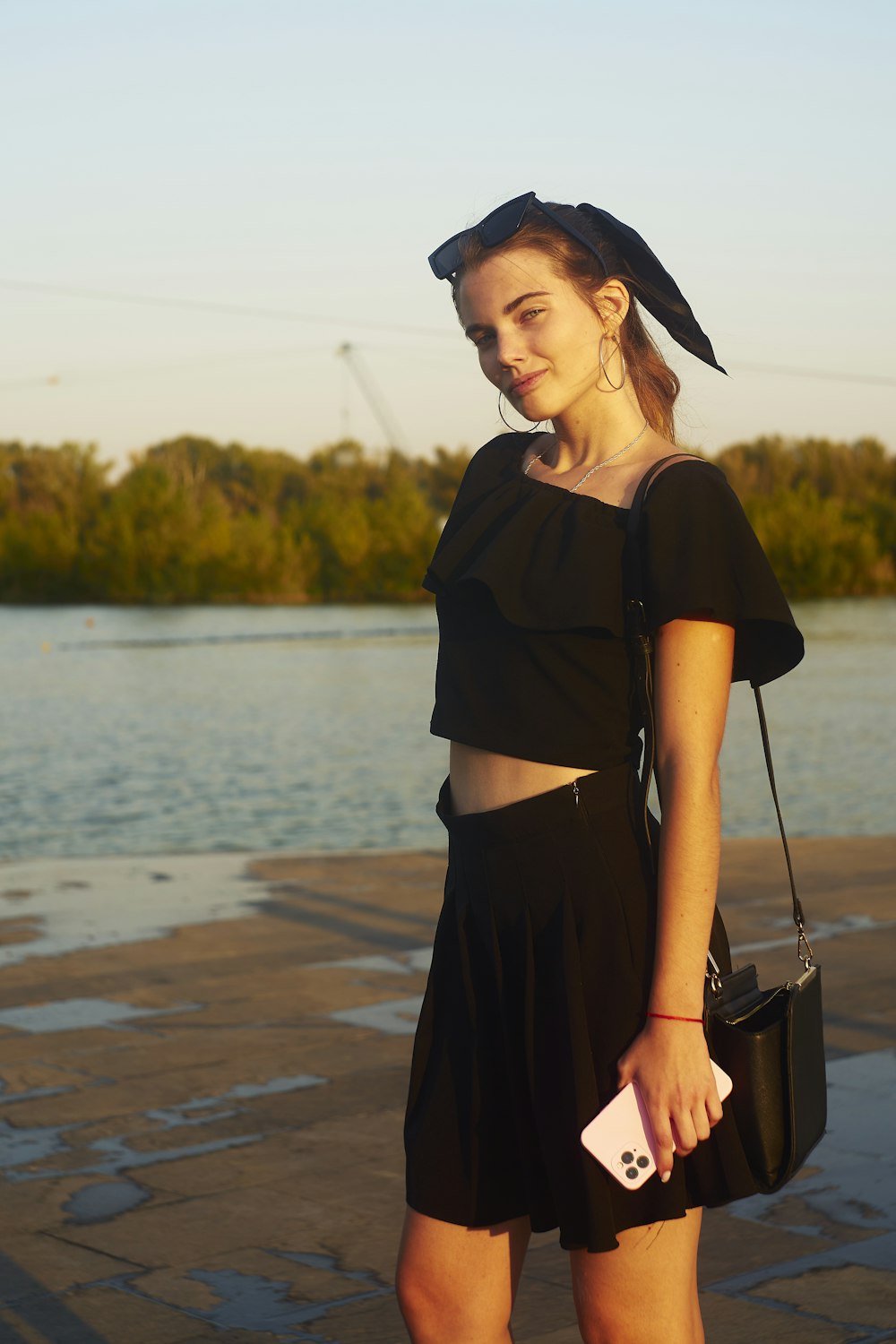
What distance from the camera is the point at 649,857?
2020 millimetres

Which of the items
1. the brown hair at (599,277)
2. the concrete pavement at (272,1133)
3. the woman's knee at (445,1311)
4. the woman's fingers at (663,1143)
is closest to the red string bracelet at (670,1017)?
the woman's fingers at (663,1143)

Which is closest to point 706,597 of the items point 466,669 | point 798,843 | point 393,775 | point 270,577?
point 466,669

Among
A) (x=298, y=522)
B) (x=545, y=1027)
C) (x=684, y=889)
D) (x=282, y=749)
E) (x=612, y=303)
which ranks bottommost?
(x=282, y=749)

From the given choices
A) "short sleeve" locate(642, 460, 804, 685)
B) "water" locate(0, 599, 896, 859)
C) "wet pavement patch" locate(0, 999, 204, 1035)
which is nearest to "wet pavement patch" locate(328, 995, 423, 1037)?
"wet pavement patch" locate(0, 999, 204, 1035)

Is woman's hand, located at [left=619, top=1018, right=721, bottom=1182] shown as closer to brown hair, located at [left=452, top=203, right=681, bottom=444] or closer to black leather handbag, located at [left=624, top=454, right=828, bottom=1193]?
black leather handbag, located at [left=624, top=454, right=828, bottom=1193]

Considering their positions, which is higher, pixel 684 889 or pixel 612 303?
pixel 612 303

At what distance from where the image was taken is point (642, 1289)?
1.92 metres

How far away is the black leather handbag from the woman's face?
0.67 feet

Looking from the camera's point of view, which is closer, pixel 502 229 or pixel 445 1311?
pixel 445 1311

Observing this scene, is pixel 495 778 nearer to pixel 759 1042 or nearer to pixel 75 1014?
pixel 759 1042

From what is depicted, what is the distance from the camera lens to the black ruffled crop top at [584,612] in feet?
6.39

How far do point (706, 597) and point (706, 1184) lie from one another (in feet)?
2.26

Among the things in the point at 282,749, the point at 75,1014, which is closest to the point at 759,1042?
the point at 75,1014

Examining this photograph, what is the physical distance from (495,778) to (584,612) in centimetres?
24
